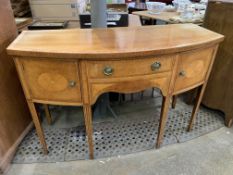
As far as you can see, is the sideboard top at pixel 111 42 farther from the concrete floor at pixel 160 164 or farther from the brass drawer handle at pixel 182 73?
the concrete floor at pixel 160 164

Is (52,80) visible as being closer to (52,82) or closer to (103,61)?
(52,82)

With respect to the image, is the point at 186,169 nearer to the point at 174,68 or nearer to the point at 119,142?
the point at 119,142

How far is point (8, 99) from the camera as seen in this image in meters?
1.22

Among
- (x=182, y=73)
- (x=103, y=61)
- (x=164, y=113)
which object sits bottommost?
(x=164, y=113)

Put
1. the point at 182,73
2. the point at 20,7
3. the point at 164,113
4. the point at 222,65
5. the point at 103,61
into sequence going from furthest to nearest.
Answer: the point at 20,7
the point at 222,65
the point at 164,113
the point at 182,73
the point at 103,61

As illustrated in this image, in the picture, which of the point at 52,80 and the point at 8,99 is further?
the point at 8,99

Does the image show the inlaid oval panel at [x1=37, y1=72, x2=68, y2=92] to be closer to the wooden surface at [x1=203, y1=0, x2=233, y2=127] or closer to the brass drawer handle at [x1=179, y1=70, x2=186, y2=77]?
the brass drawer handle at [x1=179, y1=70, x2=186, y2=77]

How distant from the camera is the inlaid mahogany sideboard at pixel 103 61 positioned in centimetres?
88

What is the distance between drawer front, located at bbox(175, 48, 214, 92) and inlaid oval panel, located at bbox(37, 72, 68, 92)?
24.6 inches

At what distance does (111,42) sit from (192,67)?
0.49 meters

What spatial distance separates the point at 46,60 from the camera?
0.90 m

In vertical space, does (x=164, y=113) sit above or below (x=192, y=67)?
below

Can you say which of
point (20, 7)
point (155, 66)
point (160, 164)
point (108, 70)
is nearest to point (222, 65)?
point (155, 66)

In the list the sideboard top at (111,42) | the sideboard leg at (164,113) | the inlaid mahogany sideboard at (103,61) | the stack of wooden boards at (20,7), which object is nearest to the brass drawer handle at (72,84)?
the inlaid mahogany sideboard at (103,61)
